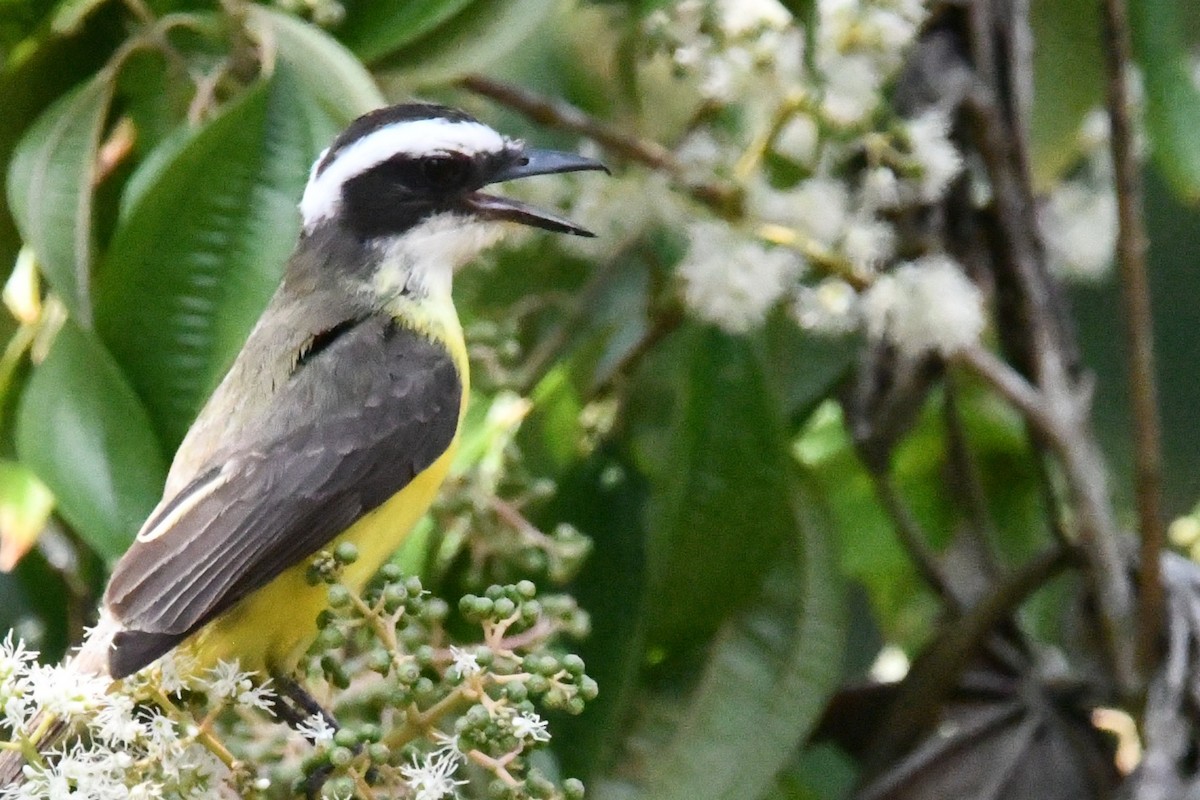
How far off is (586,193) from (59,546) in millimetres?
805

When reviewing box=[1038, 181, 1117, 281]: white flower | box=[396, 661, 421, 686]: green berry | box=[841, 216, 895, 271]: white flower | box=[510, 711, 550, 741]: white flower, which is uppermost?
box=[396, 661, 421, 686]: green berry

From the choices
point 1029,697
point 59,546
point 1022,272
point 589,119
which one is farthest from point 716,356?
point 59,546

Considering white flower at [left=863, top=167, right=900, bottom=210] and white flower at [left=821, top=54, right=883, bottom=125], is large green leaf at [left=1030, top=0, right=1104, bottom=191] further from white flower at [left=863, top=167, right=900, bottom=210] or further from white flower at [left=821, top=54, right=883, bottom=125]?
white flower at [left=821, top=54, right=883, bottom=125]

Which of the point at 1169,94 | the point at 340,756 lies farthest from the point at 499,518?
the point at 1169,94

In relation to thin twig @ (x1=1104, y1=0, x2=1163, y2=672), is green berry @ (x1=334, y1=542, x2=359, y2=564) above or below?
above

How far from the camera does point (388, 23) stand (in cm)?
206

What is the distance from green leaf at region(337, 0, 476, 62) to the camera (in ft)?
6.57

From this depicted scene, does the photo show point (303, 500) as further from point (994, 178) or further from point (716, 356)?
point (994, 178)

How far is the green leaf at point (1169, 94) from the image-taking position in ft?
7.19

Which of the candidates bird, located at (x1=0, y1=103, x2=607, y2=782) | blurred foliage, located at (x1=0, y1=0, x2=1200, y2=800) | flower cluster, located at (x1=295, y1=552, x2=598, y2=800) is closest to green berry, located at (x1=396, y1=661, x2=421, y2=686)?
flower cluster, located at (x1=295, y1=552, x2=598, y2=800)

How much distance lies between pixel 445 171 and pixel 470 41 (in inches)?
6.5

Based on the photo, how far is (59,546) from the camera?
2221 millimetres

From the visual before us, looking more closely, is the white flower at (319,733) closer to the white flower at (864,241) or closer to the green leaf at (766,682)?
the green leaf at (766,682)

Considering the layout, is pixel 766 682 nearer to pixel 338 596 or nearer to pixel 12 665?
pixel 338 596
